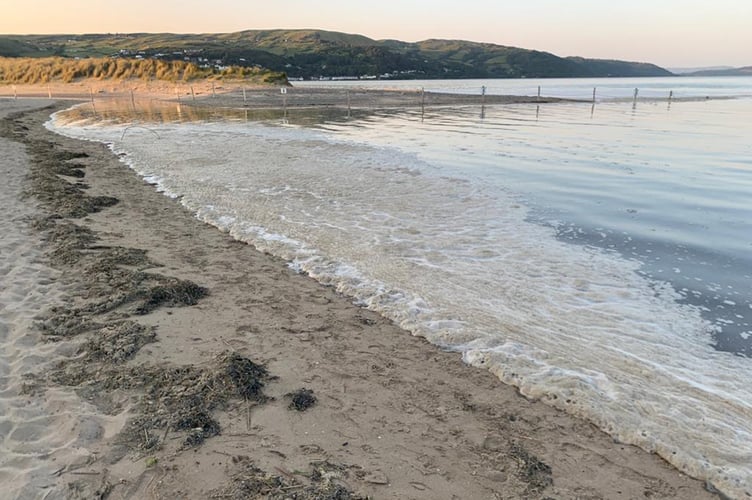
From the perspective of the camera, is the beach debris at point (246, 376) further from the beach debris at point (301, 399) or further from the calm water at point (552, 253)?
the calm water at point (552, 253)

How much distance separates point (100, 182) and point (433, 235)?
385 inches

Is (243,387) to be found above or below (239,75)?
below

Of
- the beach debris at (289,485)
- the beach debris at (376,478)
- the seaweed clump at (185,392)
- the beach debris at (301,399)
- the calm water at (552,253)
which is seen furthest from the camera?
the calm water at (552,253)

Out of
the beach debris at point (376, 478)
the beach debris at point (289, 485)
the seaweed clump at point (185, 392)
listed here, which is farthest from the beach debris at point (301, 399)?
the beach debris at point (376, 478)

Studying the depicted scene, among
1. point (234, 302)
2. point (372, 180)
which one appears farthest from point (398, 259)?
point (372, 180)

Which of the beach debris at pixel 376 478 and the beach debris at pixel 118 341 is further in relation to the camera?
the beach debris at pixel 118 341

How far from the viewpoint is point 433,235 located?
9.09 m

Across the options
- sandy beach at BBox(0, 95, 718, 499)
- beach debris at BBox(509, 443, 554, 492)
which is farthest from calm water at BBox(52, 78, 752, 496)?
beach debris at BBox(509, 443, 554, 492)

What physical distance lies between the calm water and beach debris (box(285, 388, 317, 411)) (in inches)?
67.2

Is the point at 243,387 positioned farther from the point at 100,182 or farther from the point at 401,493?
the point at 100,182

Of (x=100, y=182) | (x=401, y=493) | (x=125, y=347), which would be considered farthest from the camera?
(x=100, y=182)

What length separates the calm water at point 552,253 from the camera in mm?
4402

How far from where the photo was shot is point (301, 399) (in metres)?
4.10

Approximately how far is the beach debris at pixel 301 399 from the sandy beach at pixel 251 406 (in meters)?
0.02
